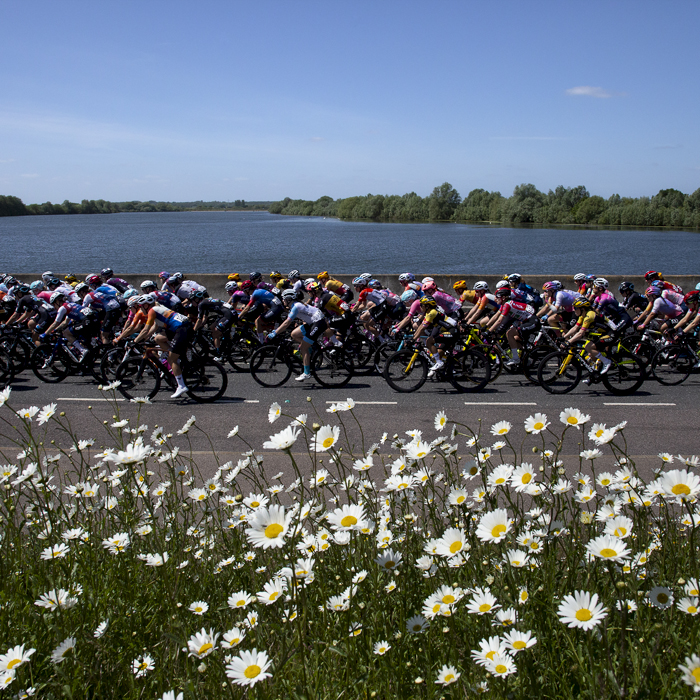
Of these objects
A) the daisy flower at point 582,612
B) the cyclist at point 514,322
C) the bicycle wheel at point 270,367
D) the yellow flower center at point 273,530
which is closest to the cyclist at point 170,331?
the bicycle wheel at point 270,367

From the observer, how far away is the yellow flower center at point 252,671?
1.72 m

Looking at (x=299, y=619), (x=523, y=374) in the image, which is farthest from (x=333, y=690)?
(x=523, y=374)

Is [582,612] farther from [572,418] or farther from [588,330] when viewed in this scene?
[588,330]

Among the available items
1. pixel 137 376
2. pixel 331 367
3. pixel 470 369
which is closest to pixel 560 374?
pixel 470 369

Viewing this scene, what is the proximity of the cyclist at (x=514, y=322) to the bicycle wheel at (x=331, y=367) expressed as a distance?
9.81 feet

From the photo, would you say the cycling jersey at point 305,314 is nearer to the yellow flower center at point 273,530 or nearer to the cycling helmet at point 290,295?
the cycling helmet at point 290,295

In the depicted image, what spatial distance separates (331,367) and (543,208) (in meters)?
152

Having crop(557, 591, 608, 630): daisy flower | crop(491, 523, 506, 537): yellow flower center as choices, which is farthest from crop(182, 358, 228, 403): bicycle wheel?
crop(557, 591, 608, 630): daisy flower

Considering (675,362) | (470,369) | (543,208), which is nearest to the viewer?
(470,369)

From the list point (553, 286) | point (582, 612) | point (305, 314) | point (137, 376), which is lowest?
point (137, 376)

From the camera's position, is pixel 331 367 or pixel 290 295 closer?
pixel 290 295

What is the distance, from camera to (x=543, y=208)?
152 meters

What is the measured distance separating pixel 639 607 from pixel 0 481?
3.62 metres

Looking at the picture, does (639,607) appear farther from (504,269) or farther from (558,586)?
(504,269)
